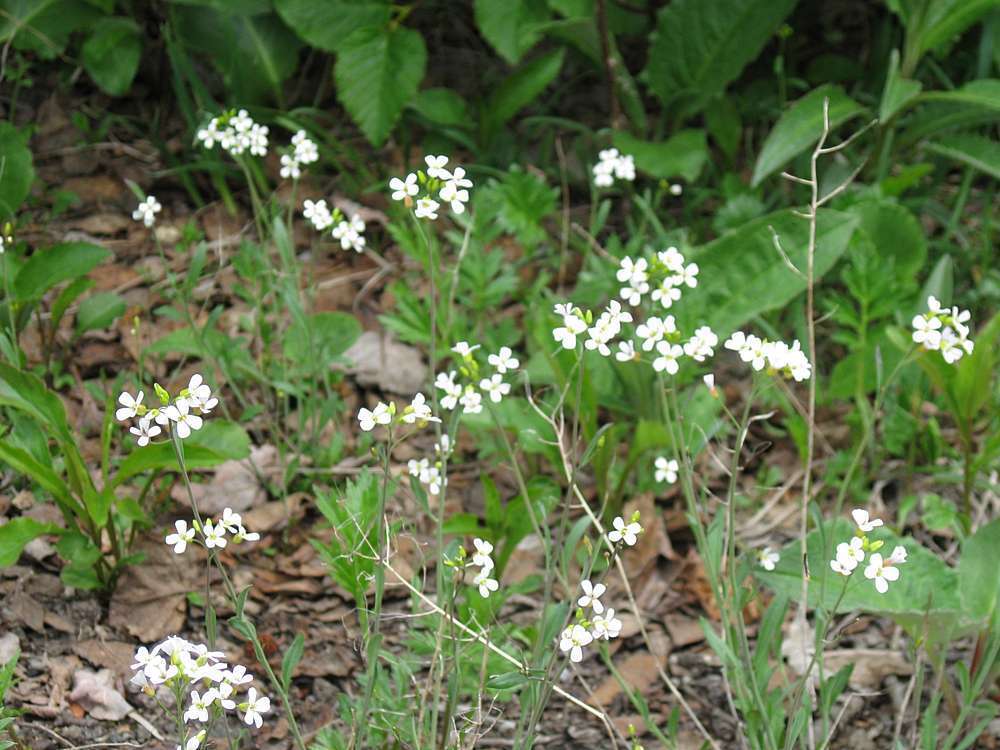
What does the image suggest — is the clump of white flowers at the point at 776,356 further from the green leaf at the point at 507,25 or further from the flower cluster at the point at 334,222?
the green leaf at the point at 507,25

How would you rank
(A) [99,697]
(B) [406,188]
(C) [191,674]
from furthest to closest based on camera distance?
(A) [99,697]
(B) [406,188]
(C) [191,674]

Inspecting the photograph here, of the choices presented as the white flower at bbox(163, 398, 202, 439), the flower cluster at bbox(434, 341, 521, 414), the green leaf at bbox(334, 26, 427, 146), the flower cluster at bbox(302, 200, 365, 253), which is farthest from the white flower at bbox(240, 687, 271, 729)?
the green leaf at bbox(334, 26, 427, 146)

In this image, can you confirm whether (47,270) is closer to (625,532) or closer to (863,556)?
(625,532)

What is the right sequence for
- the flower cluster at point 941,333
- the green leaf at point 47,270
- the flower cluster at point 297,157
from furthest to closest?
1. the green leaf at point 47,270
2. the flower cluster at point 297,157
3. the flower cluster at point 941,333

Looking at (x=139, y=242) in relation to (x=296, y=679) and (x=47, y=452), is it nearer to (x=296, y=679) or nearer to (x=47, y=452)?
(x=47, y=452)

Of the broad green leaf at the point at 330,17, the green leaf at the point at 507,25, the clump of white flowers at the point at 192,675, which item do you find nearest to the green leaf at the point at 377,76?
the broad green leaf at the point at 330,17

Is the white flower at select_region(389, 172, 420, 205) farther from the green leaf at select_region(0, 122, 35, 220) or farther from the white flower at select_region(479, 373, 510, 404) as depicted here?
the green leaf at select_region(0, 122, 35, 220)

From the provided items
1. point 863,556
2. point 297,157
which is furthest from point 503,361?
point 297,157
